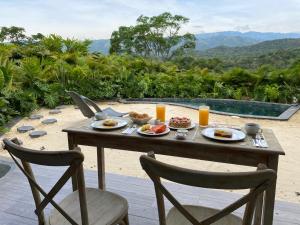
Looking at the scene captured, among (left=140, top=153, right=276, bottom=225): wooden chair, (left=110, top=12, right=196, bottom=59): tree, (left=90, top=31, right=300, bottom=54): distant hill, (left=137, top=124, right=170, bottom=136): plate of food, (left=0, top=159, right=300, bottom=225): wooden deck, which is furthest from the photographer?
(left=110, top=12, right=196, bottom=59): tree

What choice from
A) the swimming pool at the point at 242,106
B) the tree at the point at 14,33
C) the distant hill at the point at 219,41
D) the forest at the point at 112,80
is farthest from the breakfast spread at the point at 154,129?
the tree at the point at 14,33

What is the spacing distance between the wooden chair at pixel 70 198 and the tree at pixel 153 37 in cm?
1897

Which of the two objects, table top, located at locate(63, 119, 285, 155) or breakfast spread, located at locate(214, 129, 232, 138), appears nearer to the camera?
table top, located at locate(63, 119, 285, 155)

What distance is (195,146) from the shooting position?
165 cm

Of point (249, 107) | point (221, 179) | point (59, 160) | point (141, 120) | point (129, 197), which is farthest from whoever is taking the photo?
point (249, 107)

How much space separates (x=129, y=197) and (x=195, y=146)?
1.16 m

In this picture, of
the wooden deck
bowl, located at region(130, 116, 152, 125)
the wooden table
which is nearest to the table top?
the wooden table

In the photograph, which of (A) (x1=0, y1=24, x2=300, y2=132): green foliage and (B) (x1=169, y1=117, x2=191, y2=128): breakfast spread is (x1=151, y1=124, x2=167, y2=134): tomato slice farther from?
(A) (x1=0, y1=24, x2=300, y2=132): green foliage

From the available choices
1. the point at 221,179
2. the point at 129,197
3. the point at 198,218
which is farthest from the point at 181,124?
the point at 129,197

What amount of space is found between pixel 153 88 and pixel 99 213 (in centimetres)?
744

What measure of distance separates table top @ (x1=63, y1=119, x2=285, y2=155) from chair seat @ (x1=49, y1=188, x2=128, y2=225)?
0.38 m

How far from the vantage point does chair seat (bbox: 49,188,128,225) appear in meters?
1.52

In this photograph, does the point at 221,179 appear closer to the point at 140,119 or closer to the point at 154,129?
the point at 154,129

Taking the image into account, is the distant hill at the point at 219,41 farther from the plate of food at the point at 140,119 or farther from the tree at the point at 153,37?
the plate of food at the point at 140,119
